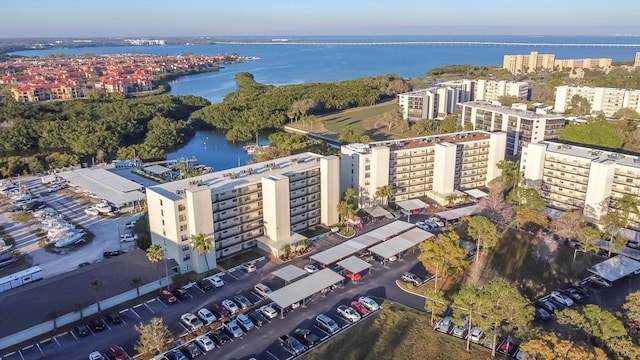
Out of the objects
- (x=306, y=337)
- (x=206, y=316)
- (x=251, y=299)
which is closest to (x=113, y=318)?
(x=206, y=316)

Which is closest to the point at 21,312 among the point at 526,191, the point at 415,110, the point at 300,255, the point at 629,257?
the point at 300,255

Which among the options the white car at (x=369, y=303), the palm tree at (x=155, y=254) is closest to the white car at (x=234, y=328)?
the palm tree at (x=155, y=254)

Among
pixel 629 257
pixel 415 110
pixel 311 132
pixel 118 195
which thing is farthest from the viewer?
pixel 415 110

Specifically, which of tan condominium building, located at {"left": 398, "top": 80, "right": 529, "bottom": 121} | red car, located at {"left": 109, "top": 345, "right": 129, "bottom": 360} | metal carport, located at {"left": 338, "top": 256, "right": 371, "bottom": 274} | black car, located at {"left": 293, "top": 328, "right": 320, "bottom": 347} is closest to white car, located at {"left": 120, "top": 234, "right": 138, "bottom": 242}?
red car, located at {"left": 109, "top": 345, "right": 129, "bottom": 360}

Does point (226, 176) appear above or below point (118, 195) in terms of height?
above

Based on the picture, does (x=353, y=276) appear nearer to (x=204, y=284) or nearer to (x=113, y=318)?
(x=204, y=284)

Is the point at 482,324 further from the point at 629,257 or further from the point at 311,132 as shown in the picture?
the point at 311,132

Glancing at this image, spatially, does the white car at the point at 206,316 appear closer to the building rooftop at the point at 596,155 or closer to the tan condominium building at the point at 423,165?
the tan condominium building at the point at 423,165
